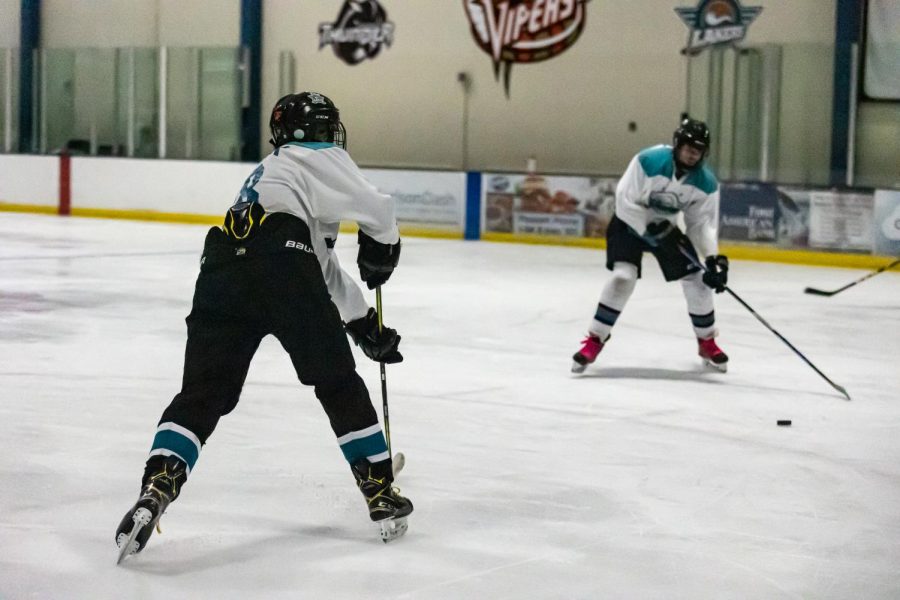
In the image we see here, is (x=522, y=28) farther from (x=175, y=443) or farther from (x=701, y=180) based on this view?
(x=175, y=443)

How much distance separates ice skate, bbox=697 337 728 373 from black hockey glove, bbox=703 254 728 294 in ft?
1.05

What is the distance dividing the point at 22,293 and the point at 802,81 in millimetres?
7172

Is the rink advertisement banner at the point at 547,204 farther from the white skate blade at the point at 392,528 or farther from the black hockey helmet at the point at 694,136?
the white skate blade at the point at 392,528

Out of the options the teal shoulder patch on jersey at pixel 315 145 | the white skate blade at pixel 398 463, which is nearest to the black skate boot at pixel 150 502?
the teal shoulder patch on jersey at pixel 315 145

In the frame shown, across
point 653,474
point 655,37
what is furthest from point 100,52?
point 653,474

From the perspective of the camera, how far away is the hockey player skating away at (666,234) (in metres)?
5.41

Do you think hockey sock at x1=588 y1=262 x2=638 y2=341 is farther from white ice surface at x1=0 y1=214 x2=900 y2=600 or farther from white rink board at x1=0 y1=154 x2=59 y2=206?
white rink board at x1=0 y1=154 x2=59 y2=206

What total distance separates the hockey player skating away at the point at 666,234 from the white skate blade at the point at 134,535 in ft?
9.70

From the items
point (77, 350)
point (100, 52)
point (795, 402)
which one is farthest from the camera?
point (100, 52)

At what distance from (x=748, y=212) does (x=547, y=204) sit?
75.1 inches

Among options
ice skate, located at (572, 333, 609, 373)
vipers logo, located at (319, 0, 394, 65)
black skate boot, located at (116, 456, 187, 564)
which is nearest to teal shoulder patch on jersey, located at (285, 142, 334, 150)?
black skate boot, located at (116, 456, 187, 564)

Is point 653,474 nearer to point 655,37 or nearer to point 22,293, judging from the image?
point 22,293

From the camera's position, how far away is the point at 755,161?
464 inches

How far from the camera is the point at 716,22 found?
502 inches
